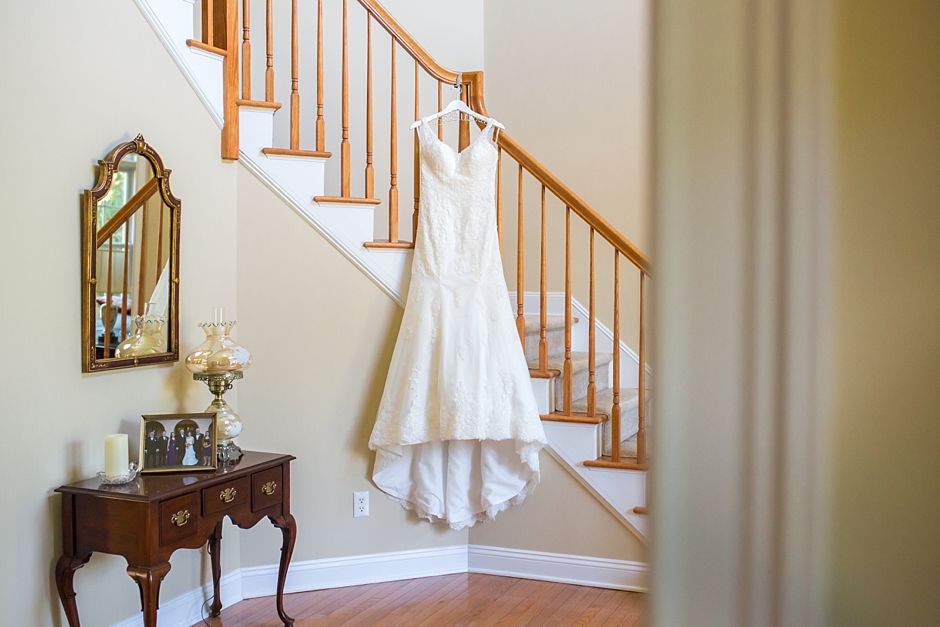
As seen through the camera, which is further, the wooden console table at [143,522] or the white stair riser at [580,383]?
the white stair riser at [580,383]

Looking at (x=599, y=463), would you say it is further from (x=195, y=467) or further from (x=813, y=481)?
(x=813, y=481)

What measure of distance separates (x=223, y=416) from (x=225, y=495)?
341 millimetres

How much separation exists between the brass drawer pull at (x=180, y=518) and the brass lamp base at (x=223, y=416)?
365 millimetres

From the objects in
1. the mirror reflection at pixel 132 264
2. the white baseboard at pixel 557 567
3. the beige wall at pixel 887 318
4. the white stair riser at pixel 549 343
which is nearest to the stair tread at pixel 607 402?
the white stair riser at pixel 549 343

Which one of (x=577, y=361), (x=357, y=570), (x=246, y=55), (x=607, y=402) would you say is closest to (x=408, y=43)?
(x=246, y=55)

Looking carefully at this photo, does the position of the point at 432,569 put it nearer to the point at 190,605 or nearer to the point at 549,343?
the point at 190,605

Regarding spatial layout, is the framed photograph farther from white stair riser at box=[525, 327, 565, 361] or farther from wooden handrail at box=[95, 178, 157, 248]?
white stair riser at box=[525, 327, 565, 361]

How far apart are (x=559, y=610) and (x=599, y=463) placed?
64 cm

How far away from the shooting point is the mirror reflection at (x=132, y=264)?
2482 mm

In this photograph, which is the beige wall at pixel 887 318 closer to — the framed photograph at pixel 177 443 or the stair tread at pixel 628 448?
the framed photograph at pixel 177 443

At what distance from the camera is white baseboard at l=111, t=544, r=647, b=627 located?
321 cm

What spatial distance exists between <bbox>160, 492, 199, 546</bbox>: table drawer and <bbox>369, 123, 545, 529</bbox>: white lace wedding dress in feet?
3.00

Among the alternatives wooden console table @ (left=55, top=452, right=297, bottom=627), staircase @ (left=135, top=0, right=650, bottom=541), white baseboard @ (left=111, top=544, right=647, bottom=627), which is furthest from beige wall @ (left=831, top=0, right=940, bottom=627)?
white baseboard @ (left=111, top=544, right=647, bottom=627)

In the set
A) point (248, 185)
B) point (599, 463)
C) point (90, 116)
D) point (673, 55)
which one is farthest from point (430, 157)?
point (673, 55)
